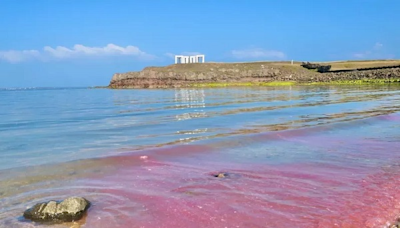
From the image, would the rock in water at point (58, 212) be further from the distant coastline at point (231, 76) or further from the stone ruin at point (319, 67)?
the stone ruin at point (319, 67)

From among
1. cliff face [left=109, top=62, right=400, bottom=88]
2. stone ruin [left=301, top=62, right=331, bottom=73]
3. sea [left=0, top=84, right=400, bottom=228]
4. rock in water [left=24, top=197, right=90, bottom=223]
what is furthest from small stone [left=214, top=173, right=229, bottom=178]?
stone ruin [left=301, top=62, right=331, bottom=73]

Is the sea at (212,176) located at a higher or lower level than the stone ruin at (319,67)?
lower

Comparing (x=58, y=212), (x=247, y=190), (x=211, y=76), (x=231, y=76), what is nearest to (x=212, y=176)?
(x=247, y=190)

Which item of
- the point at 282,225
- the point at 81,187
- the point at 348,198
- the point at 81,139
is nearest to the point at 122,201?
the point at 81,187

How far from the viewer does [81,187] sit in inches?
233

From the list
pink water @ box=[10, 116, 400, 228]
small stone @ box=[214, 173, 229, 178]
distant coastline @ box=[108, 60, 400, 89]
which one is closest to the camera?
→ pink water @ box=[10, 116, 400, 228]

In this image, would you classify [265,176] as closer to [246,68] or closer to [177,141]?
[177,141]

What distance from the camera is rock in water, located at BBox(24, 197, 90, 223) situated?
448 cm

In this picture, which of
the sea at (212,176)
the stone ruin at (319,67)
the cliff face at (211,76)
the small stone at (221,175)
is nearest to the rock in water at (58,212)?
the sea at (212,176)

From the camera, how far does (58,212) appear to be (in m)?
4.56

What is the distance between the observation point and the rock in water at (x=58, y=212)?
4.48m

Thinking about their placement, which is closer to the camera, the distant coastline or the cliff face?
the distant coastline

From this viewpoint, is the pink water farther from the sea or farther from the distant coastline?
the distant coastline

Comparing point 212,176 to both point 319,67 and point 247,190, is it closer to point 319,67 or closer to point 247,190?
point 247,190
